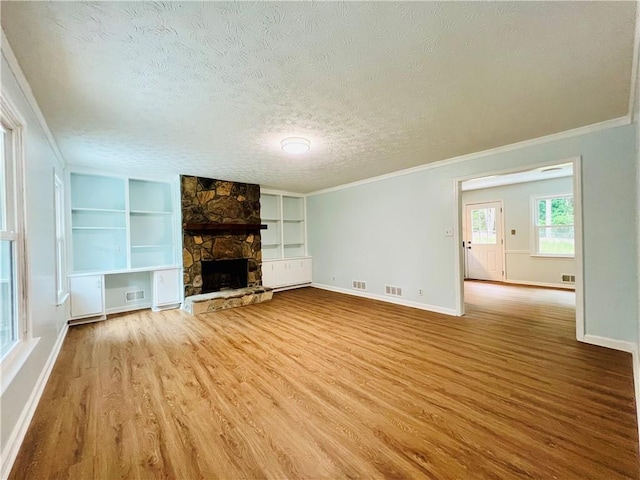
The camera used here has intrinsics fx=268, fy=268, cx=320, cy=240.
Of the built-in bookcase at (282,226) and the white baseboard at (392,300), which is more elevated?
the built-in bookcase at (282,226)

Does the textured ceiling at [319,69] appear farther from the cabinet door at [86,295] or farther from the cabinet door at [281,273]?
the cabinet door at [281,273]

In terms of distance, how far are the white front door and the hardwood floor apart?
3800mm

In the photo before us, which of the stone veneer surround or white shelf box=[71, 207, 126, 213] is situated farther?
the stone veneer surround

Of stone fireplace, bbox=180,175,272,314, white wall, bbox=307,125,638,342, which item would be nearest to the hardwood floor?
white wall, bbox=307,125,638,342

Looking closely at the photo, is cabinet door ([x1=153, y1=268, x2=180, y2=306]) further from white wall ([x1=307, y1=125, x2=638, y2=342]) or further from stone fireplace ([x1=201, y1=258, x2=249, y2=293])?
white wall ([x1=307, y1=125, x2=638, y2=342])

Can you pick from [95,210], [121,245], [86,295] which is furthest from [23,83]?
[121,245]

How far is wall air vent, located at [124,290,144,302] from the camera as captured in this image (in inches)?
193

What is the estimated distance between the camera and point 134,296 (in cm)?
498

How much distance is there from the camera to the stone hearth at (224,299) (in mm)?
4656

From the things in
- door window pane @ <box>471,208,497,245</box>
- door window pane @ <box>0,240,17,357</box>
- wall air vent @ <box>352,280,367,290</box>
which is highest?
door window pane @ <box>471,208,497,245</box>

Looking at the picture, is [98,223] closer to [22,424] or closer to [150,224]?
[150,224]

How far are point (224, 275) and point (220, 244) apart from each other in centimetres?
70

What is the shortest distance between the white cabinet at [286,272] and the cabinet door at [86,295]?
297 centimetres

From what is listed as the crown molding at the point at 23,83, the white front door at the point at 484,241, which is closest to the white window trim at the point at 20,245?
the crown molding at the point at 23,83
